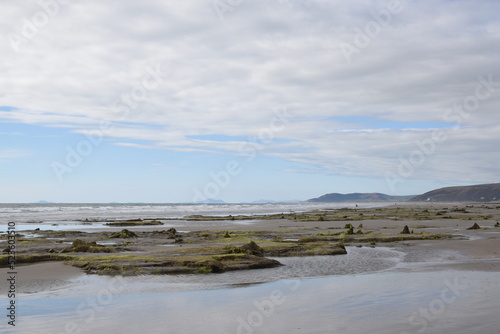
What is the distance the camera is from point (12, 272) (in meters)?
20.2

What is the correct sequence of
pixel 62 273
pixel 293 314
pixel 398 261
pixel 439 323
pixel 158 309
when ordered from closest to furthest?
1. pixel 439 323
2. pixel 293 314
3. pixel 158 309
4. pixel 62 273
5. pixel 398 261

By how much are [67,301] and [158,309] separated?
3.48m

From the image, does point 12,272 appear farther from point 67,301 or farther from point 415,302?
point 415,302

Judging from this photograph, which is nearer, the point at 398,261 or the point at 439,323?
the point at 439,323

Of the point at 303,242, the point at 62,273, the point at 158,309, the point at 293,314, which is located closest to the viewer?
the point at 293,314

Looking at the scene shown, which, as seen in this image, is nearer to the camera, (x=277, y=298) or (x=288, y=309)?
(x=288, y=309)

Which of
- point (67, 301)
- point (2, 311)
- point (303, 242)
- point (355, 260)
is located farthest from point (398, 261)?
point (2, 311)

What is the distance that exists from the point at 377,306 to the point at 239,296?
4.44 m

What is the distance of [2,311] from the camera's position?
12969 millimetres

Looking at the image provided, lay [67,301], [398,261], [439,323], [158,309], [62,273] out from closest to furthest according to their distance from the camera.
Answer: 1. [439,323]
2. [158,309]
3. [67,301]
4. [62,273]
5. [398,261]

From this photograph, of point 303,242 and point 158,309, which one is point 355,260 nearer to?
point 303,242

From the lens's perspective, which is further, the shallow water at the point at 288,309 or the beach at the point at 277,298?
the beach at the point at 277,298

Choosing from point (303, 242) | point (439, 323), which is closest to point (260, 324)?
point (439, 323)

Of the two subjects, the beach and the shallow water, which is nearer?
the shallow water
